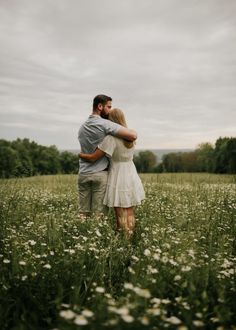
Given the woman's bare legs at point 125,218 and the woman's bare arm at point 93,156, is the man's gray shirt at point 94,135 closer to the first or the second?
the woman's bare arm at point 93,156

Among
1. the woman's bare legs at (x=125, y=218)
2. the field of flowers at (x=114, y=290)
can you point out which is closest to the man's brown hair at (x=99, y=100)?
the woman's bare legs at (x=125, y=218)

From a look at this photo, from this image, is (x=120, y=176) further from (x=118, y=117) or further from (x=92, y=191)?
(x=118, y=117)

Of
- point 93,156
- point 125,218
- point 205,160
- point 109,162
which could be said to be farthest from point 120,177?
point 205,160

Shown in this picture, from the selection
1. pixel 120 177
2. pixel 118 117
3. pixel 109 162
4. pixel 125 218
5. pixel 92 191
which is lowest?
pixel 125 218

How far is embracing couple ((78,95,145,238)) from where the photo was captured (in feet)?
19.5

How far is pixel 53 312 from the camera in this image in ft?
→ 10.3

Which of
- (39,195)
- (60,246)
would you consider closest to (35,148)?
(39,195)

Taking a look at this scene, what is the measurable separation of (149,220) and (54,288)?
3232 millimetres

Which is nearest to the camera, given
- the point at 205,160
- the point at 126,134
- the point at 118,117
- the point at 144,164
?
the point at 126,134

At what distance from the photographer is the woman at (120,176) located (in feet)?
19.5

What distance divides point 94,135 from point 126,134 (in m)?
0.64

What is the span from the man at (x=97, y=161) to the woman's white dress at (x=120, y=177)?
147 mm

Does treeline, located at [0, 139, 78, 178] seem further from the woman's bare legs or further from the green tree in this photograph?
the woman's bare legs

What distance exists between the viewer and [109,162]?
6.45m
